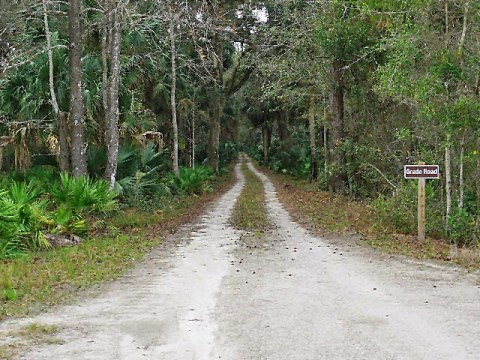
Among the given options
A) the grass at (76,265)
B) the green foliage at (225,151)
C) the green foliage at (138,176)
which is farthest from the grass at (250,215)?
the green foliage at (225,151)

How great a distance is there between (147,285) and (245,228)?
21.2 feet

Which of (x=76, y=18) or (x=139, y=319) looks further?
(x=76, y=18)

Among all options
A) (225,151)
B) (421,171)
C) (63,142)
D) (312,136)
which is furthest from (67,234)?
(225,151)

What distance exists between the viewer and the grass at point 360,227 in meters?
10.5

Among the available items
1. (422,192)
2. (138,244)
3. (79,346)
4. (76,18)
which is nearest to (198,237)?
(138,244)

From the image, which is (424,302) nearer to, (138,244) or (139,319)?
(139,319)

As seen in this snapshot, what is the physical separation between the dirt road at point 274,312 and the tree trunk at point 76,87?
491 centimetres

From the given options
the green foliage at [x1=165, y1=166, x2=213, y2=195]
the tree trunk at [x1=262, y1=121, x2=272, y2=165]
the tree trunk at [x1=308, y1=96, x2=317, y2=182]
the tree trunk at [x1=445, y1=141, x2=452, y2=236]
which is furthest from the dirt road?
the tree trunk at [x1=262, y1=121, x2=272, y2=165]

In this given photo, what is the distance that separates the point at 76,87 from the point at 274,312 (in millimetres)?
9362

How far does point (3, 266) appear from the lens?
29.4 feet

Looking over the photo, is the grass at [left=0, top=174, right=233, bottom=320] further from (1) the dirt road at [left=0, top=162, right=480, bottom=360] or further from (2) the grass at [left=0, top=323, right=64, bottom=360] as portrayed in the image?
(2) the grass at [left=0, top=323, right=64, bottom=360]

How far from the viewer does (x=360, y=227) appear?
47.2 feet

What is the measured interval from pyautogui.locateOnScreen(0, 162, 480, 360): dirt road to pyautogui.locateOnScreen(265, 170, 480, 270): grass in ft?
2.46

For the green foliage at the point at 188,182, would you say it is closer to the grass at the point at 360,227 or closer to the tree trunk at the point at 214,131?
the grass at the point at 360,227
